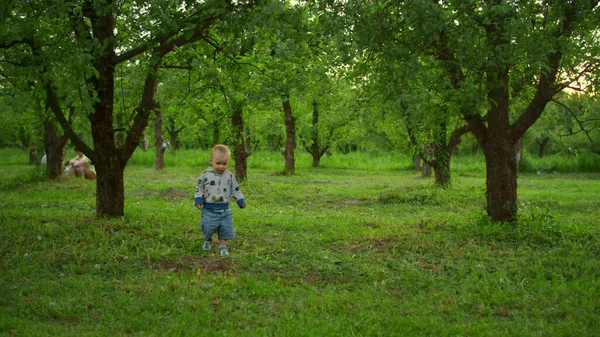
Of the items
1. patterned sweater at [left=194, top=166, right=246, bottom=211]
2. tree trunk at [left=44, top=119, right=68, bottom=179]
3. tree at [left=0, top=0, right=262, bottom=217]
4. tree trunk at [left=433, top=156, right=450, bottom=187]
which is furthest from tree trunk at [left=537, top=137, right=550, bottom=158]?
patterned sweater at [left=194, top=166, right=246, bottom=211]

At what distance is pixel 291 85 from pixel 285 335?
902cm

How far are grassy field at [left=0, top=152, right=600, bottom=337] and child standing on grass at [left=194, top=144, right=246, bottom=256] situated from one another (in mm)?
352

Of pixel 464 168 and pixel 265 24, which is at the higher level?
pixel 265 24

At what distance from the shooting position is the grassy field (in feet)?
17.9

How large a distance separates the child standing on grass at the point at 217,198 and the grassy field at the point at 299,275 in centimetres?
35

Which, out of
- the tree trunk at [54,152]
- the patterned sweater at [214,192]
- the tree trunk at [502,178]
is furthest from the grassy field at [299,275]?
the tree trunk at [54,152]

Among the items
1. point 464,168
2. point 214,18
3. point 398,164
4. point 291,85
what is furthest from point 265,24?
point 398,164

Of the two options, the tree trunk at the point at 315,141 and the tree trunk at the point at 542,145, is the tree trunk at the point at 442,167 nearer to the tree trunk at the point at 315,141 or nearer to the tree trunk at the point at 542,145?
the tree trunk at the point at 315,141

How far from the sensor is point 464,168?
31.9 meters

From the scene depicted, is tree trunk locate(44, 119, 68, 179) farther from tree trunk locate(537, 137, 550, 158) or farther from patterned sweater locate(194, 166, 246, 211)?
tree trunk locate(537, 137, 550, 158)

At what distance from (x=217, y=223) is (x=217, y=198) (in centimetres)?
38

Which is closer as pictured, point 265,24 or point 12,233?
point 265,24

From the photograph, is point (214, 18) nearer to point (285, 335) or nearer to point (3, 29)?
point (3, 29)

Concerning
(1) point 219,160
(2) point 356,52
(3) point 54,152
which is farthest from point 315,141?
(2) point 356,52
